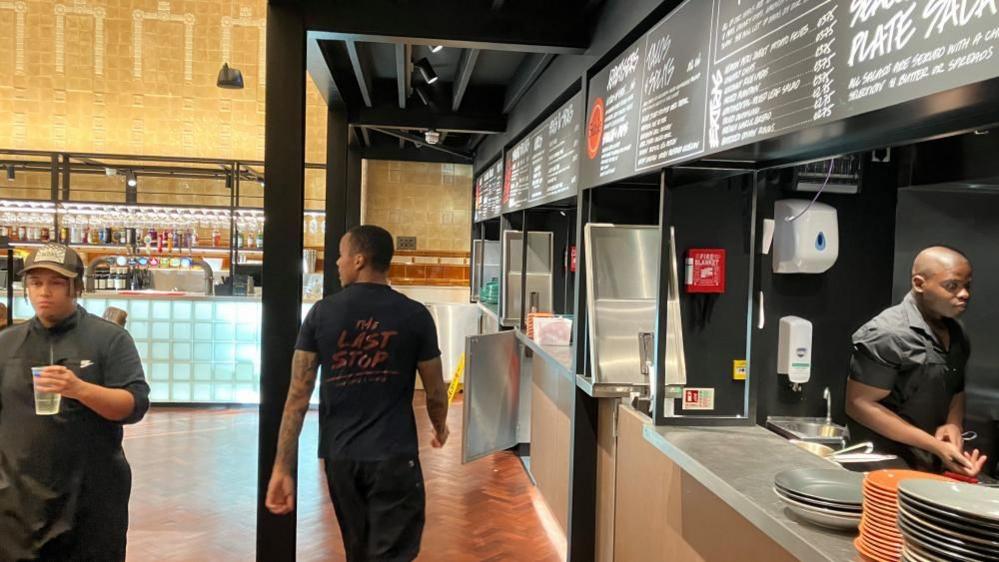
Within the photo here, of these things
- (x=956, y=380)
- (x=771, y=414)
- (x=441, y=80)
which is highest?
Result: (x=441, y=80)

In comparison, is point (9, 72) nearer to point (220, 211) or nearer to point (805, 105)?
point (220, 211)

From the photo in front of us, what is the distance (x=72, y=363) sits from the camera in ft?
7.54

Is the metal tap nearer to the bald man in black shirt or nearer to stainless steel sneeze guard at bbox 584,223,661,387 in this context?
stainless steel sneeze guard at bbox 584,223,661,387

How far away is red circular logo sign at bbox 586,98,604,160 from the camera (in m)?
3.26

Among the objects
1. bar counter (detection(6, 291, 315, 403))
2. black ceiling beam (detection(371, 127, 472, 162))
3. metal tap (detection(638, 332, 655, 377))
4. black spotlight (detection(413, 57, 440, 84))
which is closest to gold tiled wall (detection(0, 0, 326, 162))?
black ceiling beam (detection(371, 127, 472, 162))

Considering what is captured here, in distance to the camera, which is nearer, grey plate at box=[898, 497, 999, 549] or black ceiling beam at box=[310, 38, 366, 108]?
grey plate at box=[898, 497, 999, 549]

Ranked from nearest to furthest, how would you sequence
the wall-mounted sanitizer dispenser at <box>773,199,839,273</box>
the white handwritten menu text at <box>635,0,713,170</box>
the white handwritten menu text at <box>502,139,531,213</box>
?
the white handwritten menu text at <box>635,0,713,170</box>
the wall-mounted sanitizer dispenser at <box>773,199,839,273</box>
the white handwritten menu text at <box>502,139,531,213</box>

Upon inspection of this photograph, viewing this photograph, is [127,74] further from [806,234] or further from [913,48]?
[913,48]

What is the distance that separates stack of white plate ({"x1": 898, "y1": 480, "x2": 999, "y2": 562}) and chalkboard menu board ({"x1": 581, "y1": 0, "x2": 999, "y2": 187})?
0.71 m

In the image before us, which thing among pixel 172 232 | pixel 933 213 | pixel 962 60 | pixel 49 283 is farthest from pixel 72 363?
pixel 172 232

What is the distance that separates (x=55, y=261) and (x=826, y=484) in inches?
98.3

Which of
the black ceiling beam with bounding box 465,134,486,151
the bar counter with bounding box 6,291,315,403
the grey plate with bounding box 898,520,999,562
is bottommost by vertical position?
the bar counter with bounding box 6,291,315,403

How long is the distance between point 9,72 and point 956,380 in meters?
12.3

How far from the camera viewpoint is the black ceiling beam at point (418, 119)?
621 cm
